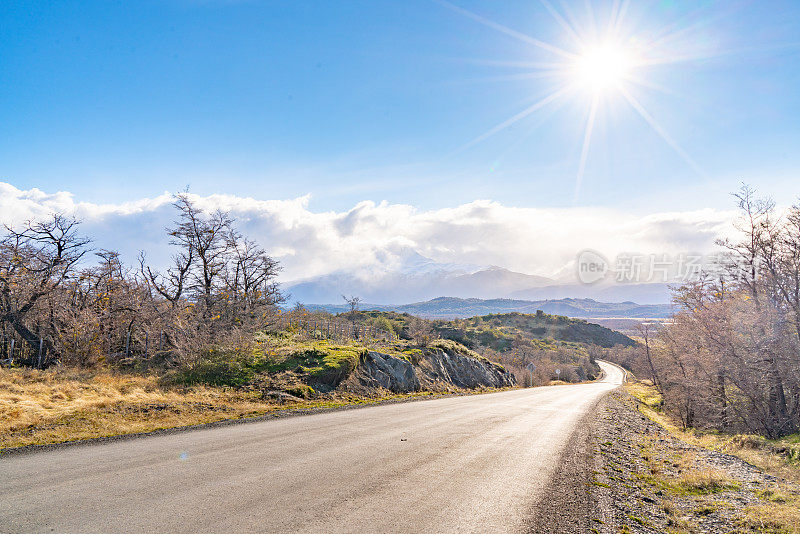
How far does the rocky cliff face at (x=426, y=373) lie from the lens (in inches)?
873

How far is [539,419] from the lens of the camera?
1653cm

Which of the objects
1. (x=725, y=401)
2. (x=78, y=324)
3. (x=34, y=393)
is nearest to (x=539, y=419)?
(x=725, y=401)

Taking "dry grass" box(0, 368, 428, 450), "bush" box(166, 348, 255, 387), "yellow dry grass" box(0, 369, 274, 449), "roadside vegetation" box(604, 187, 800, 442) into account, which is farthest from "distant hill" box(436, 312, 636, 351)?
"yellow dry grass" box(0, 369, 274, 449)

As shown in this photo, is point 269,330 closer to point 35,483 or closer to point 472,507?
point 35,483

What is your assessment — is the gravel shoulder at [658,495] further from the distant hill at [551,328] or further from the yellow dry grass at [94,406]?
the distant hill at [551,328]

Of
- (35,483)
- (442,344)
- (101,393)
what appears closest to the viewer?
(35,483)

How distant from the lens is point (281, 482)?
688cm

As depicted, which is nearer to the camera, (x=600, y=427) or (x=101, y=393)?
(x=101, y=393)

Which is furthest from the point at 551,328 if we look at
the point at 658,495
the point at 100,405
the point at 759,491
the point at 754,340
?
the point at 100,405

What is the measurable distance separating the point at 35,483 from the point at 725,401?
3044 centimetres

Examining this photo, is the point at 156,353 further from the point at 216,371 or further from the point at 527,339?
the point at 527,339

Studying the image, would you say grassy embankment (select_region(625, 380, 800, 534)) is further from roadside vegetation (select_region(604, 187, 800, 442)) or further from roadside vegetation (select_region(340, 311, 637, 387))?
roadside vegetation (select_region(340, 311, 637, 387))

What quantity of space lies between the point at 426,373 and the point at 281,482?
74.4 feet

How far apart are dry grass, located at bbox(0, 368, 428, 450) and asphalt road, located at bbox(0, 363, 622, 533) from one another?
1.43 m
